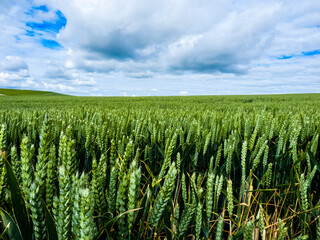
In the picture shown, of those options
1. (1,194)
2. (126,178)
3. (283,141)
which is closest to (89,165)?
(1,194)

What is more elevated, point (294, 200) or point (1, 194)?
point (1, 194)

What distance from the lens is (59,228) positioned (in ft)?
1.50

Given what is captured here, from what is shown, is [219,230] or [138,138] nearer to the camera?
[219,230]

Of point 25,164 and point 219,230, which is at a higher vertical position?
point 25,164

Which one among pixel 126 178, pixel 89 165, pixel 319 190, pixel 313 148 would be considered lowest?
pixel 319 190

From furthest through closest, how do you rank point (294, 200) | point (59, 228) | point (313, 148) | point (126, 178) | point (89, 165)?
1. point (89, 165)
2. point (313, 148)
3. point (294, 200)
4. point (126, 178)
5. point (59, 228)

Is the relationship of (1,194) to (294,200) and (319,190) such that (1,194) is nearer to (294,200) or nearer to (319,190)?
(294,200)

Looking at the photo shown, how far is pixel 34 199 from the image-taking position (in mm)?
472

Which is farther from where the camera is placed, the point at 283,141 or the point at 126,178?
the point at 283,141

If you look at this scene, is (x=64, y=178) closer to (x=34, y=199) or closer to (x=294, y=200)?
(x=34, y=199)

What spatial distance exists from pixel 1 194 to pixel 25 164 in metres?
0.28

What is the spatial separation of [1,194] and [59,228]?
0.38 meters

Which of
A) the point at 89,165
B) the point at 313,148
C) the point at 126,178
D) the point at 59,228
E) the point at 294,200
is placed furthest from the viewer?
the point at 89,165

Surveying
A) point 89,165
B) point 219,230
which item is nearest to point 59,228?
point 219,230
